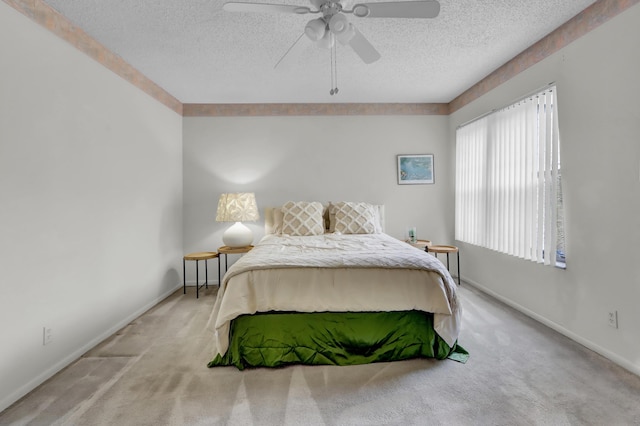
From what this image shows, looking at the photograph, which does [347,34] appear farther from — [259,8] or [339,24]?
[259,8]

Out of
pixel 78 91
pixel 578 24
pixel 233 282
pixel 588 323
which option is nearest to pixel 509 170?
pixel 578 24

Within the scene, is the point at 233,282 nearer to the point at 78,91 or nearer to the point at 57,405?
the point at 57,405

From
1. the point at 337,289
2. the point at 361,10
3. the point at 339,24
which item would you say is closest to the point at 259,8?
the point at 339,24

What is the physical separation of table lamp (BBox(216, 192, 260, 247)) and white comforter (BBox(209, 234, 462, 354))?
67.9 inches

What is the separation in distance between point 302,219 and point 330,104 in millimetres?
1769

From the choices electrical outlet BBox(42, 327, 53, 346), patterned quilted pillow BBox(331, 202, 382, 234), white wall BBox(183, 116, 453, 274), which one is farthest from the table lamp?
electrical outlet BBox(42, 327, 53, 346)

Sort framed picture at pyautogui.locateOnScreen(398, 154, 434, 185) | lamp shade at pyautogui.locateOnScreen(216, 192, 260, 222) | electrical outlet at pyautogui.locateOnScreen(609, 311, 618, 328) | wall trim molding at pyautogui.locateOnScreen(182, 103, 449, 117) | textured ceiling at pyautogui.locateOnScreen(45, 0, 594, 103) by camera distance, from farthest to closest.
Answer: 1. framed picture at pyautogui.locateOnScreen(398, 154, 434, 185)
2. wall trim molding at pyautogui.locateOnScreen(182, 103, 449, 117)
3. lamp shade at pyautogui.locateOnScreen(216, 192, 260, 222)
4. textured ceiling at pyautogui.locateOnScreen(45, 0, 594, 103)
5. electrical outlet at pyautogui.locateOnScreen(609, 311, 618, 328)

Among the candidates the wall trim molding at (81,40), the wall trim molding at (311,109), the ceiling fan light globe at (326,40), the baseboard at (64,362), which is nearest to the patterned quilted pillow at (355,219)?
the wall trim molding at (311,109)

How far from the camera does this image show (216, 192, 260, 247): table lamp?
150 inches

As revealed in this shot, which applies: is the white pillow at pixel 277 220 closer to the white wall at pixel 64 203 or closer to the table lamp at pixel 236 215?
the table lamp at pixel 236 215

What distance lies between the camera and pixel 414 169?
443 cm

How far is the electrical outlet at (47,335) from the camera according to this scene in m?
2.01

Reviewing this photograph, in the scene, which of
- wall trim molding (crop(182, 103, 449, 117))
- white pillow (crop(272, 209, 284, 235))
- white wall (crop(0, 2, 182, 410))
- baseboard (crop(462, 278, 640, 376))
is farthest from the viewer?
wall trim molding (crop(182, 103, 449, 117))

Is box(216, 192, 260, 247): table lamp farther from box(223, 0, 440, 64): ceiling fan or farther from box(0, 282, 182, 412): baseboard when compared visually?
box(223, 0, 440, 64): ceiling fan
